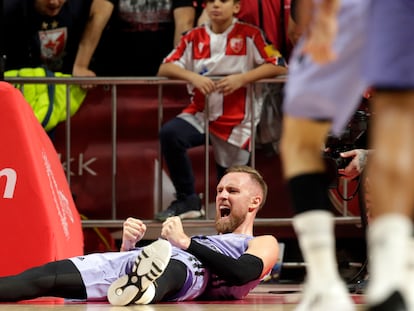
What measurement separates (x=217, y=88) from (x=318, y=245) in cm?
399

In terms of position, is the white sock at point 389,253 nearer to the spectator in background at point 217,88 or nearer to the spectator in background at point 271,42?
the spectator in background at point 217,88

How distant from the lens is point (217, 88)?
652 cm

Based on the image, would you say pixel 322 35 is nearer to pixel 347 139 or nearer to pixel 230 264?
pixel 230 264

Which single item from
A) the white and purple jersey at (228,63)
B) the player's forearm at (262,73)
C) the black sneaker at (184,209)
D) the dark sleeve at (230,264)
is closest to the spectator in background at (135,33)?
the white and purple jersey at (228,63)

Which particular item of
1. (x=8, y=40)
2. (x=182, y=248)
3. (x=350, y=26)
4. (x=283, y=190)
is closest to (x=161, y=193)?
(x=283, y=190)

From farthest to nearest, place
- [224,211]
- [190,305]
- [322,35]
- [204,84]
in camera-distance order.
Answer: [204,84] → [224,211] → [190,305] → [322,35]

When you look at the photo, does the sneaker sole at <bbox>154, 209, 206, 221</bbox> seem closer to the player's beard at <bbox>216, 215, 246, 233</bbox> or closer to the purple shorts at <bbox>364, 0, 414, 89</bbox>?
the player's beard at <bbox>216, 215, 246, 233</bbox>

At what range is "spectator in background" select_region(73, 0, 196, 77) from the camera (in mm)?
6965

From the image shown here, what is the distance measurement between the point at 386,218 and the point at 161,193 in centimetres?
447

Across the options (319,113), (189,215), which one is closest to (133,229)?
(189,215)

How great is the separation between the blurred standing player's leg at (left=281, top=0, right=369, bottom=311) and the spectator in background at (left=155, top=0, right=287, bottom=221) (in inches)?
150

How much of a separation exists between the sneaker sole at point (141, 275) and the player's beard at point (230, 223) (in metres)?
0.93

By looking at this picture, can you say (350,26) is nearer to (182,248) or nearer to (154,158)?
(182,248)

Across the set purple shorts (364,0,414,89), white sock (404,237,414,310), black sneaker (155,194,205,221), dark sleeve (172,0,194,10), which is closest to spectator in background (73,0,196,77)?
dark sleeve (172,0,194,10)
